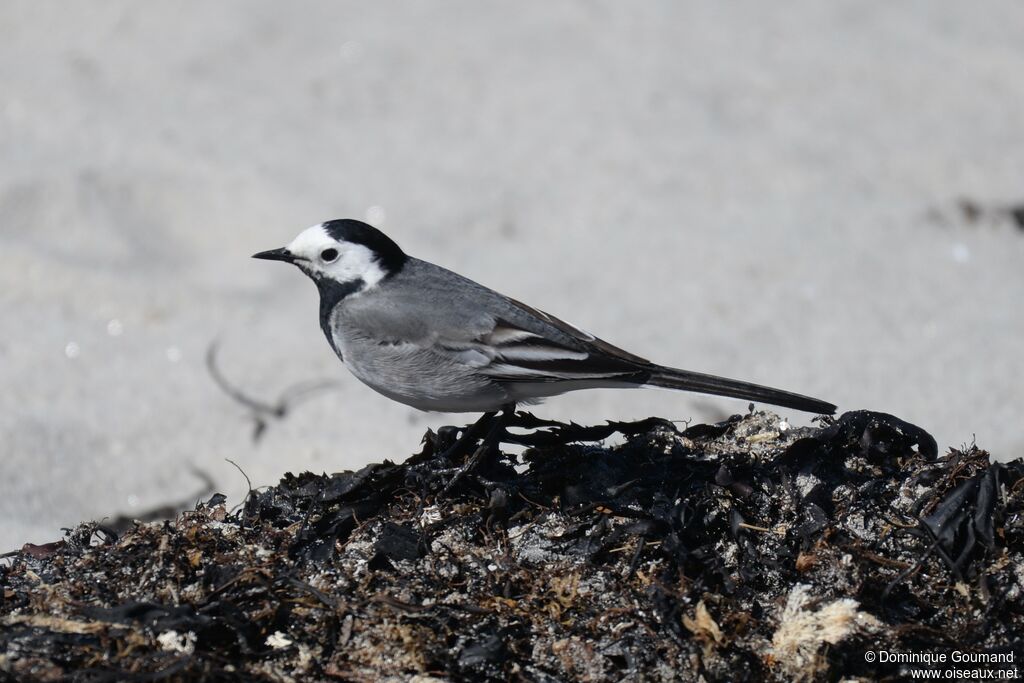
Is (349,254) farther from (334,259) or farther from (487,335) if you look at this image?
(487,335)

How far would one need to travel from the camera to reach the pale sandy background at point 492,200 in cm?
615

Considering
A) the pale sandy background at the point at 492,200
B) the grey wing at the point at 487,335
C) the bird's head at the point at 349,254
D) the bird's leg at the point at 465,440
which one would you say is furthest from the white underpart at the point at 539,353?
the pale sandy background at the point at 492,200

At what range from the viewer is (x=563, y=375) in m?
3.96

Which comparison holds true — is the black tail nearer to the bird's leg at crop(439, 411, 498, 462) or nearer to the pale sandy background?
the bird's leg at crop(439, 411, 498, 462)

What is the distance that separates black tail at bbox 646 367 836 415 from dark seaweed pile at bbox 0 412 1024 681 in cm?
14

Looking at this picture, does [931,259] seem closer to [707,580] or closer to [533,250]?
[533,250]

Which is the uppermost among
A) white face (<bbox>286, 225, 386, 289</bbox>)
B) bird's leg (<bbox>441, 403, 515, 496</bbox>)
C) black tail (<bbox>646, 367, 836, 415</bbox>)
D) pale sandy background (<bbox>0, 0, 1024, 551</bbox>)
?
pale sandy background (<bbox>0, 0, 1024, 551</bbox>)

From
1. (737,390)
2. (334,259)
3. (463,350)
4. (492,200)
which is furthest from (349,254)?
(492,200)

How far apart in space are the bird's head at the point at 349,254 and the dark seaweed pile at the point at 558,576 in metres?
0.83

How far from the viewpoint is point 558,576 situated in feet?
11.3

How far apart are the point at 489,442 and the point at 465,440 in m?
0.15

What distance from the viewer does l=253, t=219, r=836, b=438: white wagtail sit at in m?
3.96

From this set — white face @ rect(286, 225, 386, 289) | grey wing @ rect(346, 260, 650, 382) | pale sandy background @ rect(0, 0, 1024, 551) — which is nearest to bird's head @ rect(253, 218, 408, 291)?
white face @ rect(286, 225, 386, 289)

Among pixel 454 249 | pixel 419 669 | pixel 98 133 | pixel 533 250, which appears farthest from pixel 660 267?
pixel 419 669
